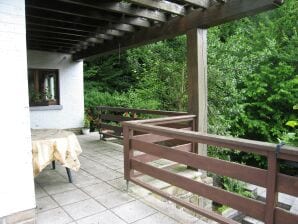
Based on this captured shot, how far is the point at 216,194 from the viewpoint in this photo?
228 cm

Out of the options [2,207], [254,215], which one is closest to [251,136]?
[254,215]

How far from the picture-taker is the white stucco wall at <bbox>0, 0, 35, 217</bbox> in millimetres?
2201

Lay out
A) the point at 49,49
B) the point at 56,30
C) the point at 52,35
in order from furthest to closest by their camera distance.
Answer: the point at 49,49, the point at 52,35, the point at 56,30

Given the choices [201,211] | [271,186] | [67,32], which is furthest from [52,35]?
[271,186]

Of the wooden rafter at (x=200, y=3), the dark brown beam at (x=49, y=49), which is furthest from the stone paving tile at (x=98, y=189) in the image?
the dark brown beam at (x=49, y=49)

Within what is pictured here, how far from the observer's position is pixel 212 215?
2281 millimetres

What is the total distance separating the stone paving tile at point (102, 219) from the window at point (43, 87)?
532cm

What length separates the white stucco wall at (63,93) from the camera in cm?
703

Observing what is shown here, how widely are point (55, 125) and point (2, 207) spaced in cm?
533

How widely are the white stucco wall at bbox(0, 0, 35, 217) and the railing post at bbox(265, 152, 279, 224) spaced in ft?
6.66

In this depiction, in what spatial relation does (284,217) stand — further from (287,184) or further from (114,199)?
(114,199)

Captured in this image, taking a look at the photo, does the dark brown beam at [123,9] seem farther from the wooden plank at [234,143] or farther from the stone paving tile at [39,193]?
the stone paving tile at [39,193]

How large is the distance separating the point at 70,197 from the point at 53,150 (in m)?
0.62

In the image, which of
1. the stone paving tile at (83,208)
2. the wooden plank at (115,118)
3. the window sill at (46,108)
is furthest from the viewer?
the window sill at (46,108)
